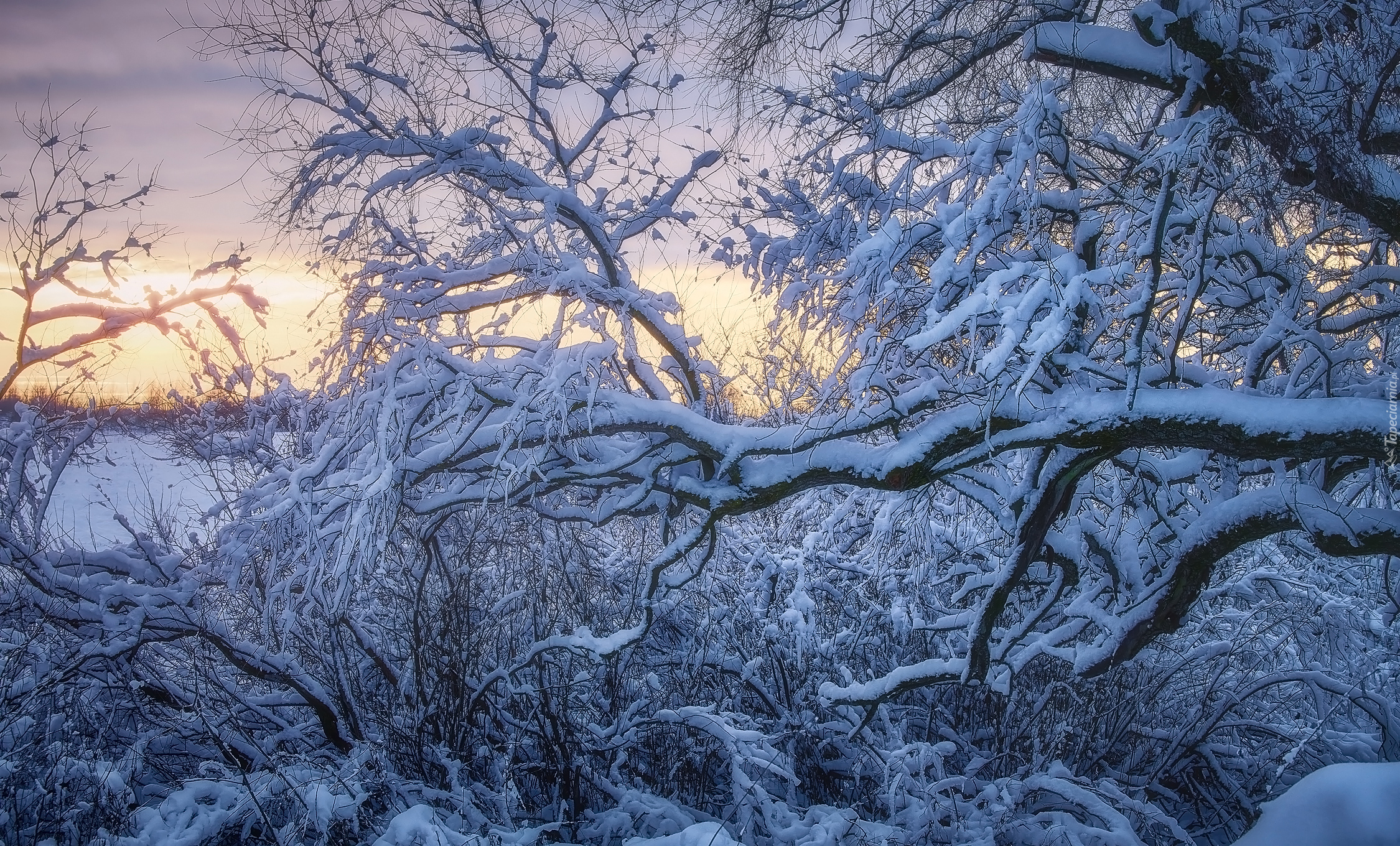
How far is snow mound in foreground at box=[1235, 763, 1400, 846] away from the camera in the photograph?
7.55ft

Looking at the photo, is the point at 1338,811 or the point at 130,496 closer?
the point at 1338,811

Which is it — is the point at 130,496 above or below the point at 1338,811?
above

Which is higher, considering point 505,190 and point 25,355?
point 505,190

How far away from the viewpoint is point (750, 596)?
22.8ft

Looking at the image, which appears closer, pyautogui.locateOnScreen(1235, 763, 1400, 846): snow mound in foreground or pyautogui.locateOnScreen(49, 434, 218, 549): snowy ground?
pyautogui.locateOnScreen(1235, 763, 1400, 846): snow mound in foreground

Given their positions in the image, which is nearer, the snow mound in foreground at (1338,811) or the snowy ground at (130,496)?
the snow mound in foreground at (1338,811)

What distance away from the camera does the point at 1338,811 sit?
7.90 ft

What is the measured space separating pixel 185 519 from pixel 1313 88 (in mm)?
12695

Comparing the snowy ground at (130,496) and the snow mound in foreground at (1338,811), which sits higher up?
the snowy ground at (130,496)

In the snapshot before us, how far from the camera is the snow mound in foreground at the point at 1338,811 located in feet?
7.55

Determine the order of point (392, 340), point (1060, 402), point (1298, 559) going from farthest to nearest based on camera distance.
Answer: point (1298, 559) → point (392, 340) → point (1060, 402)

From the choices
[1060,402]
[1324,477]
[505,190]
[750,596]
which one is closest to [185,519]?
[750,596]

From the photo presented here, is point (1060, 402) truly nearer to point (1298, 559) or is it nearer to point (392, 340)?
point (392, 340)

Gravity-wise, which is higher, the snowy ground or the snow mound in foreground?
the snowy ground
